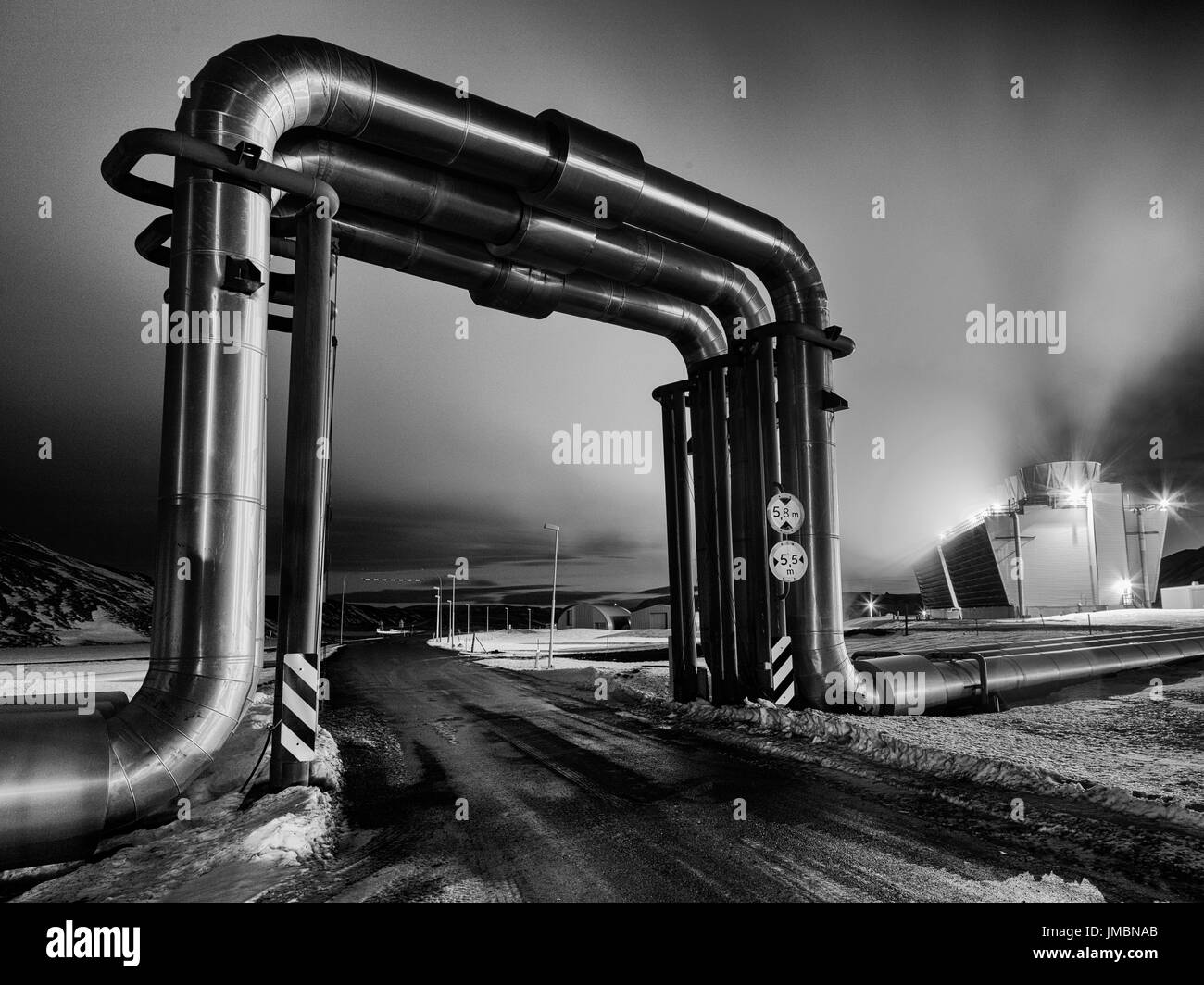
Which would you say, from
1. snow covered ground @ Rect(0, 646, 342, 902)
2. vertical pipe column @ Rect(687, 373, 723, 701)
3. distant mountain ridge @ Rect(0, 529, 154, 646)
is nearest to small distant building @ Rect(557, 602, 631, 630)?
distant mountain ridge @ Rect(0, 529, 154, 646)

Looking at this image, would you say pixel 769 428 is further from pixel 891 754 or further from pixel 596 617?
pixel 596 617

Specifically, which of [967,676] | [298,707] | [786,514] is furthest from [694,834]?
[967,676]

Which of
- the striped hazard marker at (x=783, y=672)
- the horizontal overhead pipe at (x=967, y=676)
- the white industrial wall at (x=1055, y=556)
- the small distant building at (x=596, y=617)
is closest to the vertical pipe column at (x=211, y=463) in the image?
the striped hazard marker at (x=783, y=672)

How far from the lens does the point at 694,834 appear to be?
19.1 feet

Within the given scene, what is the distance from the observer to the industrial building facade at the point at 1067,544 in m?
68.2

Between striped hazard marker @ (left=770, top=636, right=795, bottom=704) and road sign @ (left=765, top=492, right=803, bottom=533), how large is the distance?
6.16 ft

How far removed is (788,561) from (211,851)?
9236 mm

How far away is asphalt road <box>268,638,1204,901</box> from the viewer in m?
4.73

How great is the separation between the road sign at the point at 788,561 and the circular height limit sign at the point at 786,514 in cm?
13

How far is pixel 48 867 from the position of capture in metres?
5.43

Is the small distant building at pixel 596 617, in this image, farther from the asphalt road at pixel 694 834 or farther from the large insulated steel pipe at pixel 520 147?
the asphalt road at pixel 694 834
